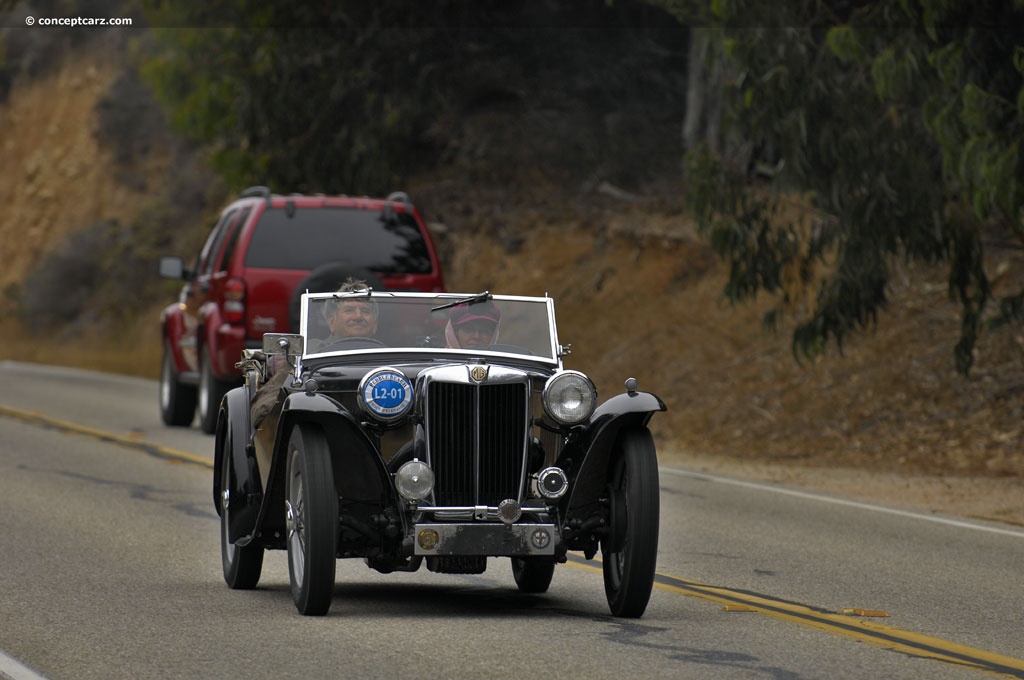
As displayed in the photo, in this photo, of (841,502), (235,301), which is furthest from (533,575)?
(235,301)

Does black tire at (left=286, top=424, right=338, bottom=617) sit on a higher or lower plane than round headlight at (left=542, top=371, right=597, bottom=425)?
lower

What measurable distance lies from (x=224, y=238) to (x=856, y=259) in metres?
6.25

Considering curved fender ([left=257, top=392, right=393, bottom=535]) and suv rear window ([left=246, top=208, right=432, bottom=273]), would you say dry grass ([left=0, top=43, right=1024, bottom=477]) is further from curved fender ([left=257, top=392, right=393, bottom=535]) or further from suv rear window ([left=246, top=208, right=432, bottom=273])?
curved fender ([left=257, top=392, right=393, bottom=535])

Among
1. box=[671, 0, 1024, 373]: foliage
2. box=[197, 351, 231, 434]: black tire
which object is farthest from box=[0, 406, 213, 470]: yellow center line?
box=[671, 0, 1024, 373]: foliage


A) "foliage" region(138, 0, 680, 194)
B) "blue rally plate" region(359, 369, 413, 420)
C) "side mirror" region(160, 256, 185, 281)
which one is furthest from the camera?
"foliage" region(138, 0, 680, 194)

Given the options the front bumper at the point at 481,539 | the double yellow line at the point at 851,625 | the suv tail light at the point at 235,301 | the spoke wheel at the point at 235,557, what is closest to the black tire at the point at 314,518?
the front bumper at the point at 481,539

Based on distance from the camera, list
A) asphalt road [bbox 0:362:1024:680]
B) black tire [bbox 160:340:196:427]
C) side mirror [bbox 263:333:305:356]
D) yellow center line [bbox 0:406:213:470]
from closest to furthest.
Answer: asphalt road [bbox 0:362:1024:680] → side mirror [bbox 263:333:305:356] → yellow center line [bbox 0:406:213:470] → black tire [bbox 160:340:196:427]

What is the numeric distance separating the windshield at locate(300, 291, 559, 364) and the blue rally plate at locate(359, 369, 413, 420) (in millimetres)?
810

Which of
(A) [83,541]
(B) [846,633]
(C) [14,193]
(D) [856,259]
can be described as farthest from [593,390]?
(C) [14,193]

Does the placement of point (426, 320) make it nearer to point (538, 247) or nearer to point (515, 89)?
point (538, 247)

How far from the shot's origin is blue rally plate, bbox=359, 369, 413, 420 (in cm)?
823

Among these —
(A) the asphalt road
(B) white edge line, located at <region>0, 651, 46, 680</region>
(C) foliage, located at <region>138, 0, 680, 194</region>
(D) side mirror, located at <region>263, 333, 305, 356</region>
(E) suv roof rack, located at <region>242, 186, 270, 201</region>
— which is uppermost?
(C) foliage, located at <region>138, 0, 680, 194</region>

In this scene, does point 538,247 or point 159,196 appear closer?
point 538,247

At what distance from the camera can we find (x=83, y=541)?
1112 centimetres
